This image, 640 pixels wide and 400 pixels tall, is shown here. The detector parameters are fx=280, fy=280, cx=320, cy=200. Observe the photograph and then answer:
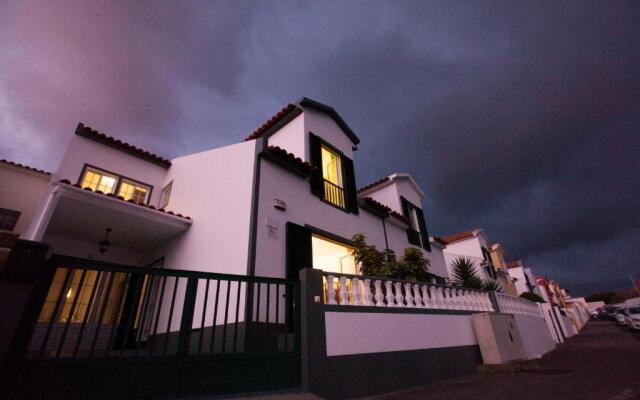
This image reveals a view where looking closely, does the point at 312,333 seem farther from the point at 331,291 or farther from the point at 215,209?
the point at 215,209

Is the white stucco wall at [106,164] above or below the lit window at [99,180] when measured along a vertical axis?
above

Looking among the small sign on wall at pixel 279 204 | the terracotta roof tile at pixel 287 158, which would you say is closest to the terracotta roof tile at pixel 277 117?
the terracotta roof tile at pixel 287 158

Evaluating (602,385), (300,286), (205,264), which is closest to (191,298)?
(300,286)

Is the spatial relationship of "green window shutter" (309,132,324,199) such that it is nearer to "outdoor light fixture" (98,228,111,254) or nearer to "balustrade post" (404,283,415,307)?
"balustrade post" (404,283,415,307)

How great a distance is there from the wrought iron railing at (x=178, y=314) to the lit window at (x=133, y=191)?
7.77ft

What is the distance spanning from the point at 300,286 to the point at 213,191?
3.81m

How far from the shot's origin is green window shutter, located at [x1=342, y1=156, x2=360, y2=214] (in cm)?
904

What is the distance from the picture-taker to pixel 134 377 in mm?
2920

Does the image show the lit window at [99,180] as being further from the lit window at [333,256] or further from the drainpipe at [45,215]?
the lit window at [333,256]

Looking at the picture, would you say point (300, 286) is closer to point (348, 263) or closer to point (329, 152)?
point (348, 263)

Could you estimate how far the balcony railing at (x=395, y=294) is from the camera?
503 cm

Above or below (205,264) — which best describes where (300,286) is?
below

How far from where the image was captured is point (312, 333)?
4.19 m

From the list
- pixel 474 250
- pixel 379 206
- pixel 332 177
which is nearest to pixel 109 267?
pixel 332 177
